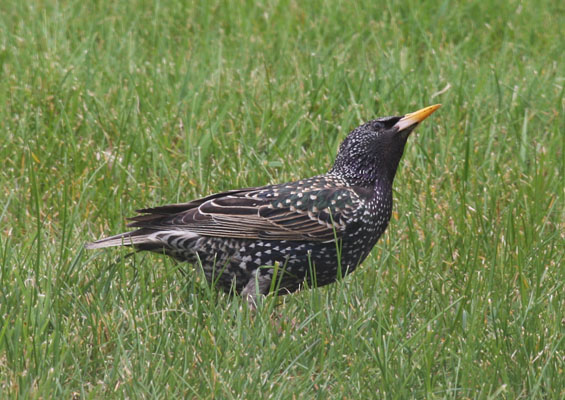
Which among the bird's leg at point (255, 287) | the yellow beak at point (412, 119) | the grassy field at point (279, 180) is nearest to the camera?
the grassy field at point (279, 180)

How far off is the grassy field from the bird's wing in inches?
9.9

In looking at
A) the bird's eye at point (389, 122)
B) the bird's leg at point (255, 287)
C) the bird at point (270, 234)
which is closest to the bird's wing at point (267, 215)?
the bird at point (270, 234)

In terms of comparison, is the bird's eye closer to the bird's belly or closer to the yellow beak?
the yellow beak

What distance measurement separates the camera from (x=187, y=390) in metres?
3.81

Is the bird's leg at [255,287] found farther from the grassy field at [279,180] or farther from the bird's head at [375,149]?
the bird's head at [375,149]

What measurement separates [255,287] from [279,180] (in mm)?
1480

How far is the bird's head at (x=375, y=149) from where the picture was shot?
5102 millimetres

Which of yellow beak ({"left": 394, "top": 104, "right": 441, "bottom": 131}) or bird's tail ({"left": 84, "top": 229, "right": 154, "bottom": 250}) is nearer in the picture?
bird's tail ({"left": 84, "top": 229, "right": 154, "bottom": 250})

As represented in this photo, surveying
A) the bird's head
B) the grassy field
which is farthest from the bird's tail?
the bird's head

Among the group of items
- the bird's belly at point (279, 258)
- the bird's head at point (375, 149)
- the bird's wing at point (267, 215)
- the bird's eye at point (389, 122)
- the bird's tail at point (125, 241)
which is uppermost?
the bird's eye at point (389, 122)

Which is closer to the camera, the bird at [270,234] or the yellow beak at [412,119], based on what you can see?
the bird at [270,234]

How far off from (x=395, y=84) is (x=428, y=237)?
199 cm

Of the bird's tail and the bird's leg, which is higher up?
the bird's tail

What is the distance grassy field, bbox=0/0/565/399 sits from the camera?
402 cm
